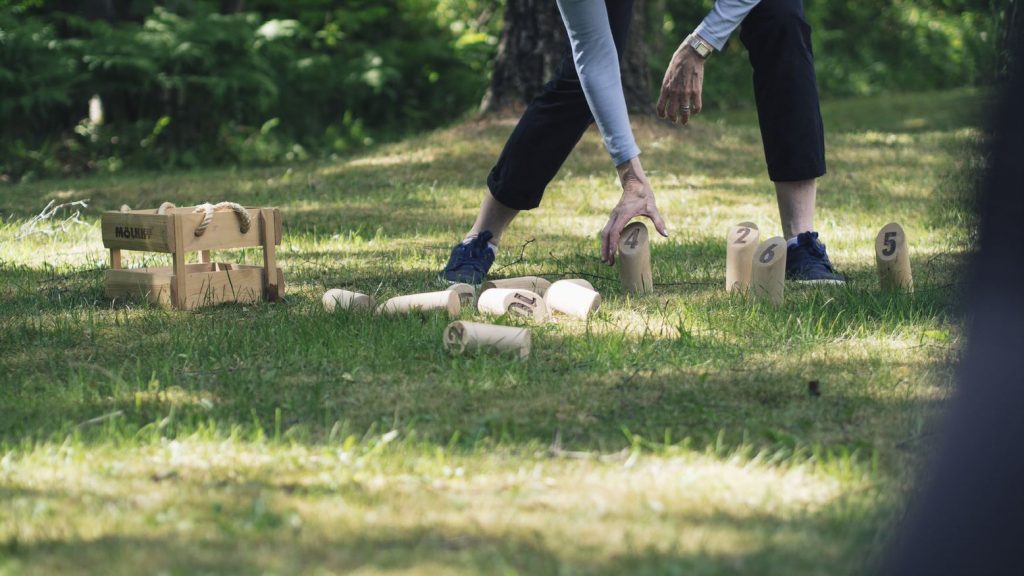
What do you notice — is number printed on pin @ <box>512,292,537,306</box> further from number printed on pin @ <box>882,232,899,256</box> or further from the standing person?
number printed on pin @ <box>882,232,899,256</box>

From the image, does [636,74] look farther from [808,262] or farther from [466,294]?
[466,294]

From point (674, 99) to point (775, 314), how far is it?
0.78m

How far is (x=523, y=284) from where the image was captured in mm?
3746

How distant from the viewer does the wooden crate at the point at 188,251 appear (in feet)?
12.1

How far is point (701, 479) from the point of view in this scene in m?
2.09

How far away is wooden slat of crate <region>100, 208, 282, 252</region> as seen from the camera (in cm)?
368

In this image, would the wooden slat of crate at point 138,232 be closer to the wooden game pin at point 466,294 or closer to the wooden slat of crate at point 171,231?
the wooden slat of crate at point 171,231

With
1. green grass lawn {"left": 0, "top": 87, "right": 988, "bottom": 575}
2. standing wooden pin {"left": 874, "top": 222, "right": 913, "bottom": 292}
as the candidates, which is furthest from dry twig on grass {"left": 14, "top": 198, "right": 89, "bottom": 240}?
standing wooden pin {"left": 874, "top": 222, "right": 913, "bottom": 292}

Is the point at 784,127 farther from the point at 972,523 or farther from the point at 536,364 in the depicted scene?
the point at 972,523

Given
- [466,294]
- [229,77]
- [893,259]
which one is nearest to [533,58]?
[229,77]

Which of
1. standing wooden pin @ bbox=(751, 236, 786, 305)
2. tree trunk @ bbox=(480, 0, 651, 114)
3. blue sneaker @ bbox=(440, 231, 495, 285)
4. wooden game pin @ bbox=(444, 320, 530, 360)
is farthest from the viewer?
tree trunk @ bbox=(480, 0, 651, 114)

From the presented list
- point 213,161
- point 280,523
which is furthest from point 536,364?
point 213,161

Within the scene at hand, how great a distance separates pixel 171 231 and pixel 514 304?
3.75 ft

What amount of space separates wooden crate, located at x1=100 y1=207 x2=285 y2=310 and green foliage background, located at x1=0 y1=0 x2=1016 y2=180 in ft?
20.8
